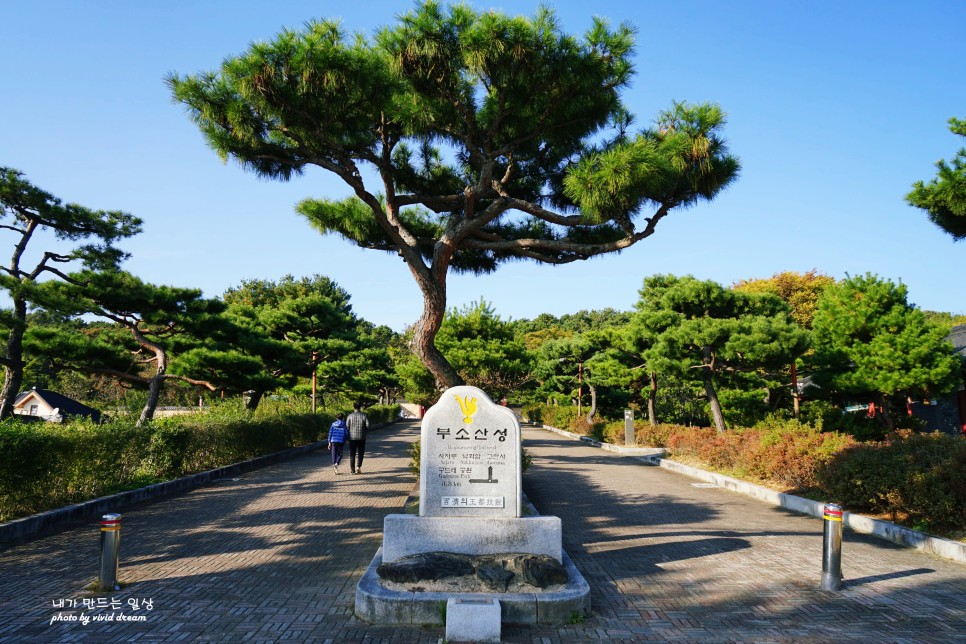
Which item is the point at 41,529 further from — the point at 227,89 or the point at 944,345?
the point at 944,345

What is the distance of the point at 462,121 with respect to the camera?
10.6 meters

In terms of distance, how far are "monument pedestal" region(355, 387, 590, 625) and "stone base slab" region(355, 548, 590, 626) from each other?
0.03 m

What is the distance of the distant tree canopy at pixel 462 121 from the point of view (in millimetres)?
9031

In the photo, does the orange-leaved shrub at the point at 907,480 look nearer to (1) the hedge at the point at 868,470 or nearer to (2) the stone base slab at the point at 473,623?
(1) the hedge at the point at 868,470

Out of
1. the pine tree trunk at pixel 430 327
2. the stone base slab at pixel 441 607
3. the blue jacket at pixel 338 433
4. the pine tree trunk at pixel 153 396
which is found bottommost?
the stone base slab at pixel 441 607

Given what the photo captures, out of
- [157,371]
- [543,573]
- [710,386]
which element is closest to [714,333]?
[710,386]

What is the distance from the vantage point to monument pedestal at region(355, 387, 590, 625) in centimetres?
514

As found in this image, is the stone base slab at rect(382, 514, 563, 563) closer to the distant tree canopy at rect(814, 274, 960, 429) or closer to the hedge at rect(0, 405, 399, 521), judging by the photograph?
the hedge at rect(0, 405, 399, 521)

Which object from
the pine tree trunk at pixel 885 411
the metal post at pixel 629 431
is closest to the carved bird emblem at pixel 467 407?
the pine tree trunk at pixel 885 411

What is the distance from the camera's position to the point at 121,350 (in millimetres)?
16547

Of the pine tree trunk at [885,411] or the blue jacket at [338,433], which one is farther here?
the pine tree trunk at [885,411]

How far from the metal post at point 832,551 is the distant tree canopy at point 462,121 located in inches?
204

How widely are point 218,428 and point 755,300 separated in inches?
631

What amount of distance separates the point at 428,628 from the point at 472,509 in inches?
48.6
